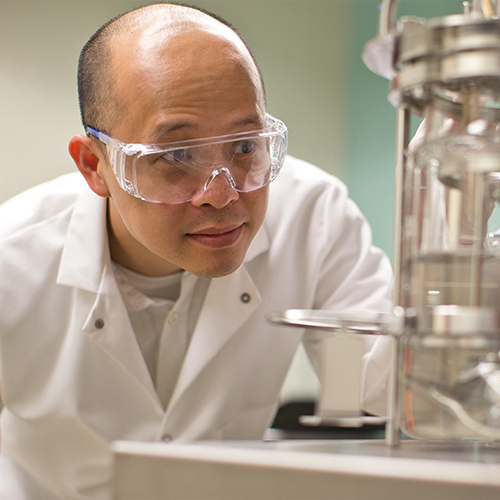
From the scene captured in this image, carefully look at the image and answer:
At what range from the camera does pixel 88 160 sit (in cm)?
137

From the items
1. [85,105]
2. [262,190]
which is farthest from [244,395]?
[85,105]

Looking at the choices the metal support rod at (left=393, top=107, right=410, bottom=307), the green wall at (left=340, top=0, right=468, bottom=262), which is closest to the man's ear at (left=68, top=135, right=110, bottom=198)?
the metal support rod at (left=393, top=107, right=410, bottom=307)

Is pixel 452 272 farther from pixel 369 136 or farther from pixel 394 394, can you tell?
pixel 369 136

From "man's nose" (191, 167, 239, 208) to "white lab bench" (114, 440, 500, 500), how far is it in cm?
52

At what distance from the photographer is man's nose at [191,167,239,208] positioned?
3.64 feet

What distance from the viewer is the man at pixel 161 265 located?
113 cm

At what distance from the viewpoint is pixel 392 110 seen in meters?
3.60

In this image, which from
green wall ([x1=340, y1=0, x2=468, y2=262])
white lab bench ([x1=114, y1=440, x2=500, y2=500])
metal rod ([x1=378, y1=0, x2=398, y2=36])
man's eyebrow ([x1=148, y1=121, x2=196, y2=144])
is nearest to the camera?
white lab bench ([x1=114, y1=440, x2=500, y2=500])

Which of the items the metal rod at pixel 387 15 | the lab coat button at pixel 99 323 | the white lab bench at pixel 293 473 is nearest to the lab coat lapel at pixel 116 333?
the lab coat button at pixel 99 323

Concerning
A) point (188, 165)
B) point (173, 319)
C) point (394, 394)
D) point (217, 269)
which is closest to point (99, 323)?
→ point (173, 319)

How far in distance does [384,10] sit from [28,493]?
1271 mm

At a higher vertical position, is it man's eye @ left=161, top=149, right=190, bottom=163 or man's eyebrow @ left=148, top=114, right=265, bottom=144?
man's eyebrow @ left=148, top=114, right=265, bottom=144

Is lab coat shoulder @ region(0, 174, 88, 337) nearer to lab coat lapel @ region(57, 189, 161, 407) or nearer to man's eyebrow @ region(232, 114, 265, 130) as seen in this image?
lab coat lapel @ region(57, 189, 161, 407)

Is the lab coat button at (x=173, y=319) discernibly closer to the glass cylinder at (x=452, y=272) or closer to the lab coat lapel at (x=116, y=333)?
the lab coat lapel at (x=116, y=333)
